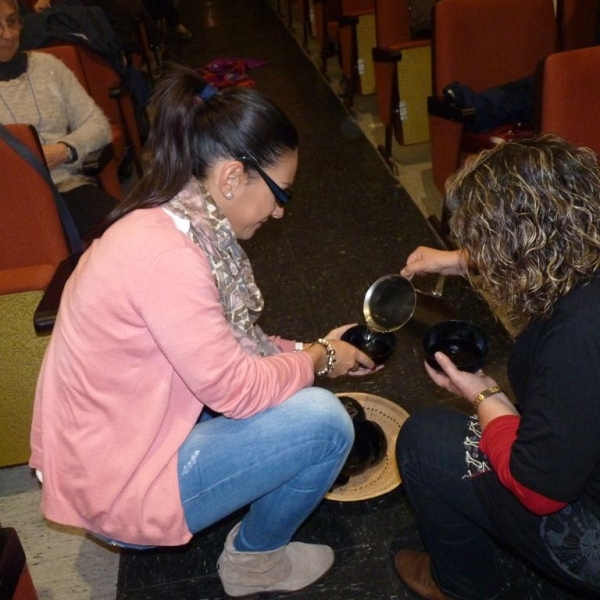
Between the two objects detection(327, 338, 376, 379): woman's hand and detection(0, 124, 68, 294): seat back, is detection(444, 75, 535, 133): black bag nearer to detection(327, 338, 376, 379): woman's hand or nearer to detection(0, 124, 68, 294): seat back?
detection(327, 338, 376, 379): woman's hand

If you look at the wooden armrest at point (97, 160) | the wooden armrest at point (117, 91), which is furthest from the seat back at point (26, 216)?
the wooden armrest at point (117, 91)

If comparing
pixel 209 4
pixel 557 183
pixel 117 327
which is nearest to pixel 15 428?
pixel 117 327

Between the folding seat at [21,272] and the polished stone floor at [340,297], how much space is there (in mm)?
408

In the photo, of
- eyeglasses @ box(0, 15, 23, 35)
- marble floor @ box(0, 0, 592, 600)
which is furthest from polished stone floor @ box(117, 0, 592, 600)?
eyeglasses @ box(0, 15, 23, 35)

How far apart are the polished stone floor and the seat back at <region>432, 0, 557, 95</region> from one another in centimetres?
56

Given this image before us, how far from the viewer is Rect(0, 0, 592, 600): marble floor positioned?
4.75ft

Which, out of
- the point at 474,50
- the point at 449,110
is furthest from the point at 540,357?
the point at 474,50

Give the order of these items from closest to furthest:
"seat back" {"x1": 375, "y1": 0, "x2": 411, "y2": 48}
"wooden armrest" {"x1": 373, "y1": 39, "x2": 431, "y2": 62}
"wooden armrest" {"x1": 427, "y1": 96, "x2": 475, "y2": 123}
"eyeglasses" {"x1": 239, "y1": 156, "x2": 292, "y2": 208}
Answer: "eyeglasses" {"x1": 239, "y1": 156, "x2": 292, "y2": 208} < "wooden armrest" {"x1": 427, "y1": 96, "x2": 475, "y2": 123} < "wooden armrest" {"x1": 373, "y1": 39, "x2": 431, "y2": 62} < "seat back" {"x1": 375, "y1": 0, "x2": 411, "y2": 48}

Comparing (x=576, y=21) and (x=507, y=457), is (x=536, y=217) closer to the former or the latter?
(x=507, y=457)

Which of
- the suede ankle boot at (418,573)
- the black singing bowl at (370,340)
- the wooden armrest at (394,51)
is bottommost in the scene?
the suede ankle boot at (418,573)

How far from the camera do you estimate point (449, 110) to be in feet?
7.25

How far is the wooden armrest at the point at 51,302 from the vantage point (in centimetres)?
134

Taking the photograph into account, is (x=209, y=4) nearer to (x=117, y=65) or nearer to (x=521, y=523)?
(x=117, y=65)

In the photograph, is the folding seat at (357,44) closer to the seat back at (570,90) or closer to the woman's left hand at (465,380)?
the seat back at (570,90)
